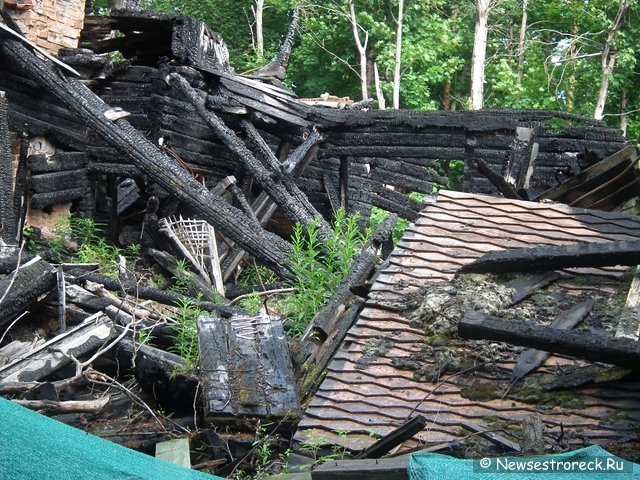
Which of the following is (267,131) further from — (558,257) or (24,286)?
(558,257)

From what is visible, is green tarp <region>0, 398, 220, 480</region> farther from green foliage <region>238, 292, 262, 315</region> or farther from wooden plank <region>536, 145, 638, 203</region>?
wooden plank <region>536, 145, 638, 203</region>

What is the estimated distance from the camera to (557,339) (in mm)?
4441

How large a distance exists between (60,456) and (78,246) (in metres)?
9.31

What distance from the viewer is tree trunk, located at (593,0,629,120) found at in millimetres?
22203

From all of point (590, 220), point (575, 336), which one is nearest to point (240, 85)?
point (590, 220)

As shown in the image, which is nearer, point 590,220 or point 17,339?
point 590,220

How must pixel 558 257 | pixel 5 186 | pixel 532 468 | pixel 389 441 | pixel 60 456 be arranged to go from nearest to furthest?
pixel 60 456
pixel 532 468
pixel 389 441
pixel 558 257
pixel 5 186

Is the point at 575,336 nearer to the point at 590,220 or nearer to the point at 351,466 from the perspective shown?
the point at 351,466

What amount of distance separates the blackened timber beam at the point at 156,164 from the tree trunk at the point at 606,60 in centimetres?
1455

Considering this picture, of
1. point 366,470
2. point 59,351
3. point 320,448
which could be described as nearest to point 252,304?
point 59,351

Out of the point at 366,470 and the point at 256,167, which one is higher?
the point at 256,167

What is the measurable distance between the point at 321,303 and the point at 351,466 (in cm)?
468

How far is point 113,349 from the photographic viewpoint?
24.8 feet

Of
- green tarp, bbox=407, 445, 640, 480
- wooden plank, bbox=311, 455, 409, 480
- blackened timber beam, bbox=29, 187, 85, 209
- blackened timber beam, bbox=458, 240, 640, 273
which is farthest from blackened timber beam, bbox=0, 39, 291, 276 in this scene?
green tarp, bbox=407, 445, 640, 480
